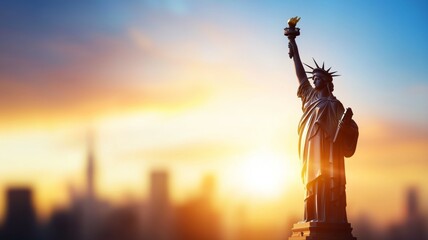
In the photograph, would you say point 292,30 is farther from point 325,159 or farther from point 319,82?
point 325,159

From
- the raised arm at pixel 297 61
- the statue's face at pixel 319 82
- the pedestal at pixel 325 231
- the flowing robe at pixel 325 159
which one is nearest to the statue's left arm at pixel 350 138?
the flowing robe at pixel 325 159

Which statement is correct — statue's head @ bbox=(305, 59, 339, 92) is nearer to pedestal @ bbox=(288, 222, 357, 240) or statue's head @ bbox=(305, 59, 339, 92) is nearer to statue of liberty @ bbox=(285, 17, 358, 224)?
statue of liberty @ bbox=(285, 17, 358, 224)

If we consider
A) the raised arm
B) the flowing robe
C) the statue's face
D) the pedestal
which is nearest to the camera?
the pedestal

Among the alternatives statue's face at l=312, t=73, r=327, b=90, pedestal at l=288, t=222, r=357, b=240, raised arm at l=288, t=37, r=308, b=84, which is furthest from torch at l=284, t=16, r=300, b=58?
pedestal at l=288, t=222, r=357, b=240

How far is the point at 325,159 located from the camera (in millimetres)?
20453

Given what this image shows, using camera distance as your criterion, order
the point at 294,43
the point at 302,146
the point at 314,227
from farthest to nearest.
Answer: the point at 294,43 → the point at 302,146 → the point at 314,227

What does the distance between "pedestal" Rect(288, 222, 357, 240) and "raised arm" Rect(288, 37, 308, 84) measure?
454 centimetres

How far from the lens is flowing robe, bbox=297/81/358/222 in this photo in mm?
20156

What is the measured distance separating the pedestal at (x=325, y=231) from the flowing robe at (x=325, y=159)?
0.80 ft

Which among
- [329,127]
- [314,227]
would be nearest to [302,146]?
[329,127]

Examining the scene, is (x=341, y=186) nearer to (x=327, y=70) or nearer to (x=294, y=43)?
(x=327, y=70)

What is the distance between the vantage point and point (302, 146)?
21.2 m

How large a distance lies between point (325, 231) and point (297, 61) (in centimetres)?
550

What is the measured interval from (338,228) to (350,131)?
2.73 metres
